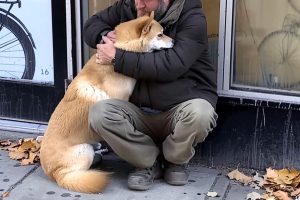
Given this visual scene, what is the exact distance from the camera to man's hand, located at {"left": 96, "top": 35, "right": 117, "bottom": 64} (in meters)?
3.71

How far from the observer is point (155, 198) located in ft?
12.4

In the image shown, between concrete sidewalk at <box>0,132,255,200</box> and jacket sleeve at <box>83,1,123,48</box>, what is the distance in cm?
89

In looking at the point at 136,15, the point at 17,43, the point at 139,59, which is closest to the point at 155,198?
the point at 139,59

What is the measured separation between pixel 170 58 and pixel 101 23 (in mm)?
610

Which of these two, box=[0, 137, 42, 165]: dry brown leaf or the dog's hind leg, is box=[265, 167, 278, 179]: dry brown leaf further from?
box=[0, 137, 42, 165]: dry brown leaf

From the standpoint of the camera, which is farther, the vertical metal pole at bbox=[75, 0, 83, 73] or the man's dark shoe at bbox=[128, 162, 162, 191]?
the vertical metal pole at bbox=[75, 0, 83, 73]

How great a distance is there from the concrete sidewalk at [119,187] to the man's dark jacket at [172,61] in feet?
1.75

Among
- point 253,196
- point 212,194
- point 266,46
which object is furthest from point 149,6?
point 253,196

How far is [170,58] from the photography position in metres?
3.64

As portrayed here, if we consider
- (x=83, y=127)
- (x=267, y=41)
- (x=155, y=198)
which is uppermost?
(x=267, y=41)

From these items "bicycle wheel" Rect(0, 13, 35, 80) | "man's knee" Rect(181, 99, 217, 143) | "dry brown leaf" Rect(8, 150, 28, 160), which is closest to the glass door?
"bicycle wheel" Rect(0, 13, 35, 80)

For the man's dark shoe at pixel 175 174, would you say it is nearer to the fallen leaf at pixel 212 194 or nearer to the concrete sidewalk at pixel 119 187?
the concrete sidewalk at pixel 119 187

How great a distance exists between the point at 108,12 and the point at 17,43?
104 centimetres

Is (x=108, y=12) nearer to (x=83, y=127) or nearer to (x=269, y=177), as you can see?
(x=83, y=127)
